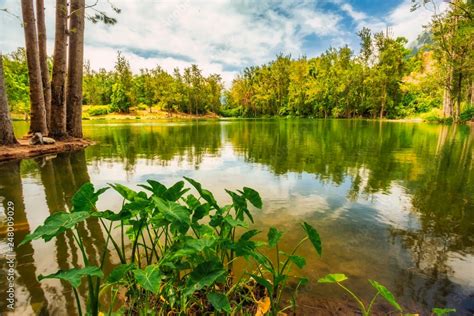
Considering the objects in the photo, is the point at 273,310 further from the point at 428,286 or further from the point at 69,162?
the point at 69,162

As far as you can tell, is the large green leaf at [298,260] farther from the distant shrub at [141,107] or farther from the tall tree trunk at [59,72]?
the distant shrub at [141,107]

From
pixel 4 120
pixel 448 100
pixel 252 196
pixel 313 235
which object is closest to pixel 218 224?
pixel 252 196

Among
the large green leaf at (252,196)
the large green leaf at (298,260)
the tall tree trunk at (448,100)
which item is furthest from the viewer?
the tall tree trunk at (448,100)

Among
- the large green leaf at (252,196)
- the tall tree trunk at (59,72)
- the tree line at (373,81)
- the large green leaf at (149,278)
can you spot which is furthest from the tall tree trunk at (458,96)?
the large green leaf at (149,278)

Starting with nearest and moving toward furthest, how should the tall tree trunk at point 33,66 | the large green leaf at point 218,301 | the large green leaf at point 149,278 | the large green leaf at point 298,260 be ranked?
the large green leaf at point 149,278 → the large green leaf at point 218,301 → the large green leaf at point 298,260 → the tall tree trunk at point 33,66

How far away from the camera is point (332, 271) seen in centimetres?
259

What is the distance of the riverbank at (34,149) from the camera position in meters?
8.22

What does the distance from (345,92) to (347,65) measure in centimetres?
551

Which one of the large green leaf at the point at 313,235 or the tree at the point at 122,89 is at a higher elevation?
the tree at the point at 122,89

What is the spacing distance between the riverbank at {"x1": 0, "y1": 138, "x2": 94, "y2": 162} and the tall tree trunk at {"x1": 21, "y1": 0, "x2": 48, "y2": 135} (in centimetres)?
113

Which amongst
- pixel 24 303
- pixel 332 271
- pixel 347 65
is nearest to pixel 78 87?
pixel 24 303

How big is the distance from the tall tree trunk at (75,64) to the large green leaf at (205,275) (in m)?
12.3

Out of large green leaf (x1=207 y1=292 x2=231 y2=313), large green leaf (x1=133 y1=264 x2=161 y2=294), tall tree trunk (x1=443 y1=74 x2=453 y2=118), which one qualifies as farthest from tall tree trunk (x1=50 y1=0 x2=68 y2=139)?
tall tree trunk (x1=443 y1=74 x2=453 y2=118)

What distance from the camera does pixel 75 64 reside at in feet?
37.0
